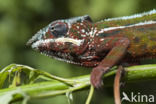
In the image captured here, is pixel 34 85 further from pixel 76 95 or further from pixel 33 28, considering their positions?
pixel 33 28

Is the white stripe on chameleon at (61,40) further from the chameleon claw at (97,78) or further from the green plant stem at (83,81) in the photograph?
the green plant stem at (83,81)

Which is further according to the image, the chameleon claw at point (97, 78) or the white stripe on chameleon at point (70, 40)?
the white stripe on chameleon at point (70, 40)

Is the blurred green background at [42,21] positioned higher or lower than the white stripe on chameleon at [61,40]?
higher

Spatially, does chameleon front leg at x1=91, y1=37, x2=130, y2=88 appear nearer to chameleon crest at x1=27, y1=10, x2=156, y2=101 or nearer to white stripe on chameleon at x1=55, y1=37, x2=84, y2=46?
chameleon crest at x1=27, y1=10, x2=156, y2=101

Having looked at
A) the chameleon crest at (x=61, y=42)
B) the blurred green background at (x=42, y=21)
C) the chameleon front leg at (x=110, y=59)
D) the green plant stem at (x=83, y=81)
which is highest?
the blurred green background at (x=42, y=21)

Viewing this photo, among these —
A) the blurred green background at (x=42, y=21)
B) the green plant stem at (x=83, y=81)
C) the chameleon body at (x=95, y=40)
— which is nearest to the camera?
the green plant stem at (x=83, y=81)

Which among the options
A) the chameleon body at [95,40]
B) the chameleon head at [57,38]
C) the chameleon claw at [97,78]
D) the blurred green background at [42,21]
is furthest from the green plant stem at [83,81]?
the blurred green background at [42,21]

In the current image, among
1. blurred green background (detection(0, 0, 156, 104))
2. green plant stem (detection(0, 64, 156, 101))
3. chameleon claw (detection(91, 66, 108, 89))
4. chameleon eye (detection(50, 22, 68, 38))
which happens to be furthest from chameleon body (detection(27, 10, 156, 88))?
blurred green background (detection(0, 0, 156, 104))

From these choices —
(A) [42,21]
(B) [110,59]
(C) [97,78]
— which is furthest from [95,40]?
(A) [42,21]
